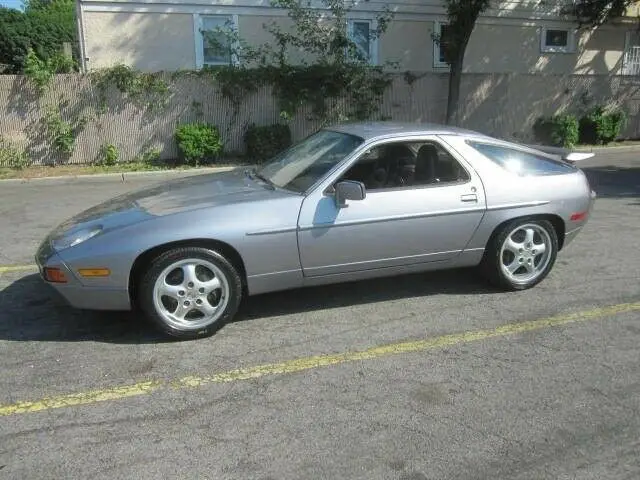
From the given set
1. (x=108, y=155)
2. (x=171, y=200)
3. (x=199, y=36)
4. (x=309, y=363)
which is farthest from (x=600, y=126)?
(x=309, y=363)

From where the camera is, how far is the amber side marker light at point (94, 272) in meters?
3.86

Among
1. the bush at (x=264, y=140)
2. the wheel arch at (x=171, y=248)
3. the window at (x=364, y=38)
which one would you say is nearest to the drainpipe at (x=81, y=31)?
the bush at (x=264, y=140)

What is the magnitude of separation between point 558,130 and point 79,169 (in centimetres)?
1235

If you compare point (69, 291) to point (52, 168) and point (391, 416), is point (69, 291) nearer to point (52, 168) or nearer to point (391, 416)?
point (391, 416)

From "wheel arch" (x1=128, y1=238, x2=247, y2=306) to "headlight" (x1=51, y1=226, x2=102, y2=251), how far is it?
355 mm

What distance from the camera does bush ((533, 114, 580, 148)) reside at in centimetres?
1667

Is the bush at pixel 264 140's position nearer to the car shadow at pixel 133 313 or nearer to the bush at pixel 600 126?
the car shadow at pixel 133 313

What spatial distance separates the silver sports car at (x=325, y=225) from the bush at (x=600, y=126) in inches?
527

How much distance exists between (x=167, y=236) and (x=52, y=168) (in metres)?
10.2

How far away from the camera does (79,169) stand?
503 inches

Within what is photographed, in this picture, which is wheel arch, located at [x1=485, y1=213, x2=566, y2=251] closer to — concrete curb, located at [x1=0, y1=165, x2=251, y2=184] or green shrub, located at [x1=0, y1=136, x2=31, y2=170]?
concrete curb, located at [x1=0, y1=165, x2=251, y2=184]

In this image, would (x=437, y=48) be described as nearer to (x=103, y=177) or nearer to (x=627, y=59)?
(x=627, y=59)

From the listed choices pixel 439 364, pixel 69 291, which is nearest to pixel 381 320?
pixel 439 364

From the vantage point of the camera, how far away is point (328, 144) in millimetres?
4914
